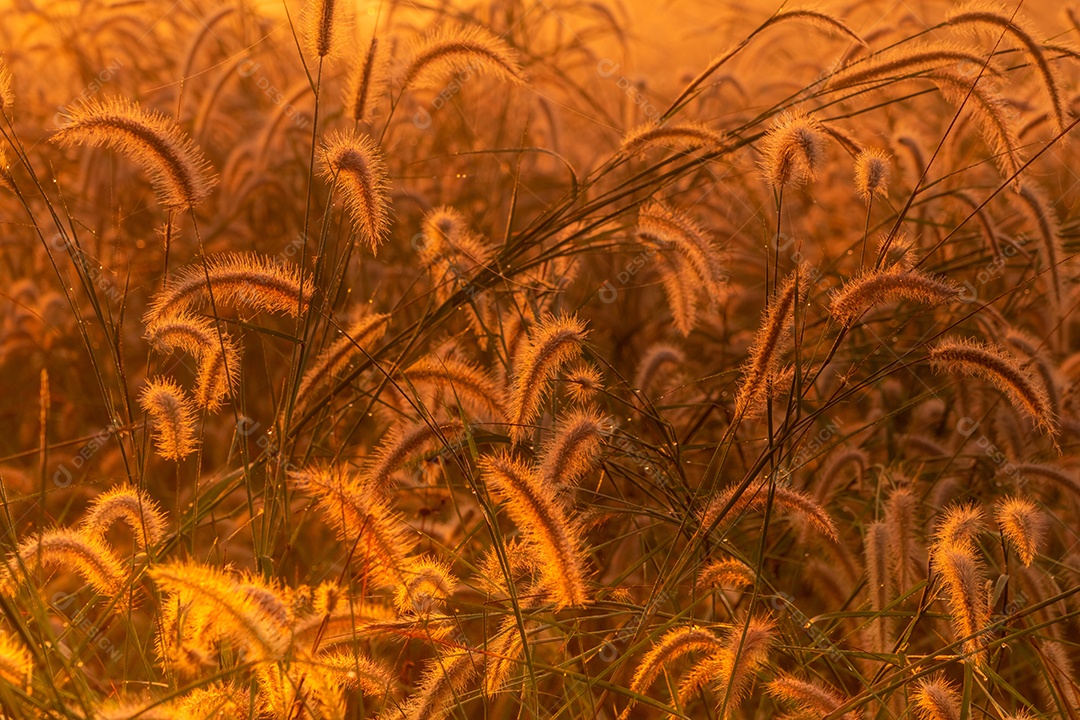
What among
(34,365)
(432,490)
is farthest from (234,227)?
(432,490)

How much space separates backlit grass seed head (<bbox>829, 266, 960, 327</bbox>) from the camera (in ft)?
5.67

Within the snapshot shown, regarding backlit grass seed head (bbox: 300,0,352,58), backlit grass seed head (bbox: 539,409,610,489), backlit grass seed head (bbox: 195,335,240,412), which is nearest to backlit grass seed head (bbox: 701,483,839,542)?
backlit grass seed head (bbox: 539,409,610,489)

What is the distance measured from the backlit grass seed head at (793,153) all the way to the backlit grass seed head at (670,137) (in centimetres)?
40

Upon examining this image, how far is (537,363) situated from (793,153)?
57 centimetres

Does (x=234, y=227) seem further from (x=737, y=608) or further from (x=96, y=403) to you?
(x=737, y=608)

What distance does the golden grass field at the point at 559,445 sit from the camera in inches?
64.0

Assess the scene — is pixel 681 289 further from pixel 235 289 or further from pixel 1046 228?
pixel 235 289

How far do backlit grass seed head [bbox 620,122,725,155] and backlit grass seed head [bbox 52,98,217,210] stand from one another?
92cm

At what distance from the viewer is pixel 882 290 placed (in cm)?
176

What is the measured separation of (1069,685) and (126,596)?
173 cm

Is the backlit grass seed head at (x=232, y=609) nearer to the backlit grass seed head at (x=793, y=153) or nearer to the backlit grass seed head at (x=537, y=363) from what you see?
the backlit grass seed head at (x=537, y=363)

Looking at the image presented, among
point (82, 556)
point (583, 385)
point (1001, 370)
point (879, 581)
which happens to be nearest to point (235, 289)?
point (82, 556)

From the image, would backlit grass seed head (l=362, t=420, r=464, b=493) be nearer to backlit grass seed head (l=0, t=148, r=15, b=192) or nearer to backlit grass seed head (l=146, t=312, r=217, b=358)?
backlit grass seed head (l=146, t=312, r=217, b=358)

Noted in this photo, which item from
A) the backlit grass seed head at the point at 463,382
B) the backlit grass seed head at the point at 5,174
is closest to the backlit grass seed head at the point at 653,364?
the backlit grass seed head at the point at 463,382
